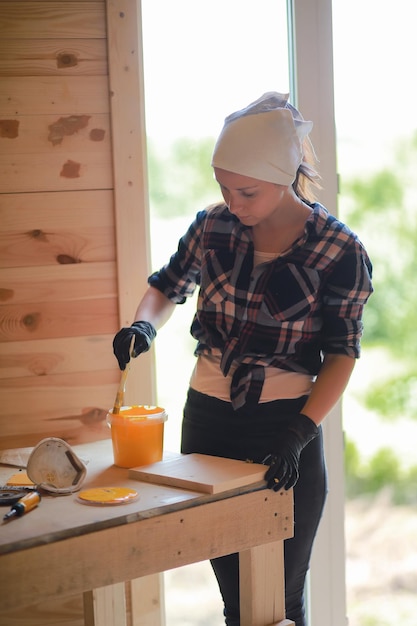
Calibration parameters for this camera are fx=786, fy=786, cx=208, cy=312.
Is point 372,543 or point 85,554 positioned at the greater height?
point 85,554

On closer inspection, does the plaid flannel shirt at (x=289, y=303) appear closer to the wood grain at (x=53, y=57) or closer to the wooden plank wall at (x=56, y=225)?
the wooden plank wall at (x=56, y=225)

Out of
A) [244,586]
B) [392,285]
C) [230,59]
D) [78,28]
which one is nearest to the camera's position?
[244,586]

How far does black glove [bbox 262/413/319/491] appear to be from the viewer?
1.45 m

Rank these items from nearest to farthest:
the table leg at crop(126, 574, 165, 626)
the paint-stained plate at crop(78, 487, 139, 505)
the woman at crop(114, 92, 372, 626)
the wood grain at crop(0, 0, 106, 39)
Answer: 1. the paint-stained plate at crop(78, 487, 139, 505)
2. the woman at crop(114, 92, 372, 626)
3. the wood grain at crop(0, 0, 106, 39)
4. the table leg at crop(126, 574, 165, 626)

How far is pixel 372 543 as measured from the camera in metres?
2.32

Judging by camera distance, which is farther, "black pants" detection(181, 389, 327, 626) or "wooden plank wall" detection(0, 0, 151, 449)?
"wooden plank wall" detection(0, 0, 151, 449)

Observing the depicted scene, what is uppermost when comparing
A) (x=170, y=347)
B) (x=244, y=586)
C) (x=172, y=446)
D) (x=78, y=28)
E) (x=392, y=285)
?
(x=78, y=28)

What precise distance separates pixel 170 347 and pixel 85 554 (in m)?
0.95

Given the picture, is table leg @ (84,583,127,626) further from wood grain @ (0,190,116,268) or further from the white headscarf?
the white headscarf

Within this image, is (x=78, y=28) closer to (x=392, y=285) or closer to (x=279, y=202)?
(x=279, y=202)

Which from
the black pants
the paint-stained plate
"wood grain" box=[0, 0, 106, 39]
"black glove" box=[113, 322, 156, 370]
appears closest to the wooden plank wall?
"wood grain" box=[0, 0, 106, 39]

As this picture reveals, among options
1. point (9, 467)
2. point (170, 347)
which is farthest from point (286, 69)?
point (9, 467)

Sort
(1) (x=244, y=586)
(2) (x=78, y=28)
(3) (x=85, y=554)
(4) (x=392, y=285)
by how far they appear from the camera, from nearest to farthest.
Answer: (3) (x=85, y=554)
(1) (x=244, y=586)
(2) (x=78, y=28)
(4) (x=392, y=285)

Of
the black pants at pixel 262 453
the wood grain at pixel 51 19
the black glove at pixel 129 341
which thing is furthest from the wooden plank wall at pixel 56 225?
the black pants at pixel 262 453
